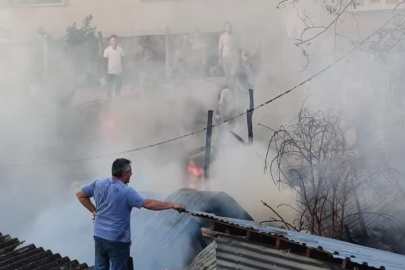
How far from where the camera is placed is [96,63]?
10.9 meters

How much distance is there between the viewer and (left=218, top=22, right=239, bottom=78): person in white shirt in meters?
10.5

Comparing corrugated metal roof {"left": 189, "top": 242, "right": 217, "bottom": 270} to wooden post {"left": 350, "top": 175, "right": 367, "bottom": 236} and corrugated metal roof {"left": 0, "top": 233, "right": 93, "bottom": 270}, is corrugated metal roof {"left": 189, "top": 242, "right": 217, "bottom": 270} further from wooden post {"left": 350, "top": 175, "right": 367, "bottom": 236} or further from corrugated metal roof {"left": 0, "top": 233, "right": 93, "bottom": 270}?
wooden post {"left": 350, "top": 175, "right": 367, "bottom": 236}

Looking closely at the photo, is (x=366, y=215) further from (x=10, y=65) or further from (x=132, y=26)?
(x=10, y=65)

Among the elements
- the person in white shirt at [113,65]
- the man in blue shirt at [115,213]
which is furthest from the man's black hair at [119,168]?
the person in white shirt at [113,65]

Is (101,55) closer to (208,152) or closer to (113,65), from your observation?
(113,65)

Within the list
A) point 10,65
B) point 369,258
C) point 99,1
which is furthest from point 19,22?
point 369,258

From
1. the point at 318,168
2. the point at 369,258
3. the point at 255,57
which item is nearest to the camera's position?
the point at 369,258

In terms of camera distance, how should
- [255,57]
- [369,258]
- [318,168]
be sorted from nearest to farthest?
[369,258] → [318,168] → [255,57]

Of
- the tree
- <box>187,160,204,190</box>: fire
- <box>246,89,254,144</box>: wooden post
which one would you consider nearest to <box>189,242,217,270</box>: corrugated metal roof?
the tree

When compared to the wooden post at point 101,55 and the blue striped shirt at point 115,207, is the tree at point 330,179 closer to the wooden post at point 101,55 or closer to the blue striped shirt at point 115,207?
the blue striped shirt at point 115,207

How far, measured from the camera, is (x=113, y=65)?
35.8ft

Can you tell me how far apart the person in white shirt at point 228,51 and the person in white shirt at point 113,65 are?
1762 mm

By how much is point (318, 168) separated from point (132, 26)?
4.76 m

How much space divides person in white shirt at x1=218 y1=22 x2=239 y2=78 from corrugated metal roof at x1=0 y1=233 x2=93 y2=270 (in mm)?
6526
